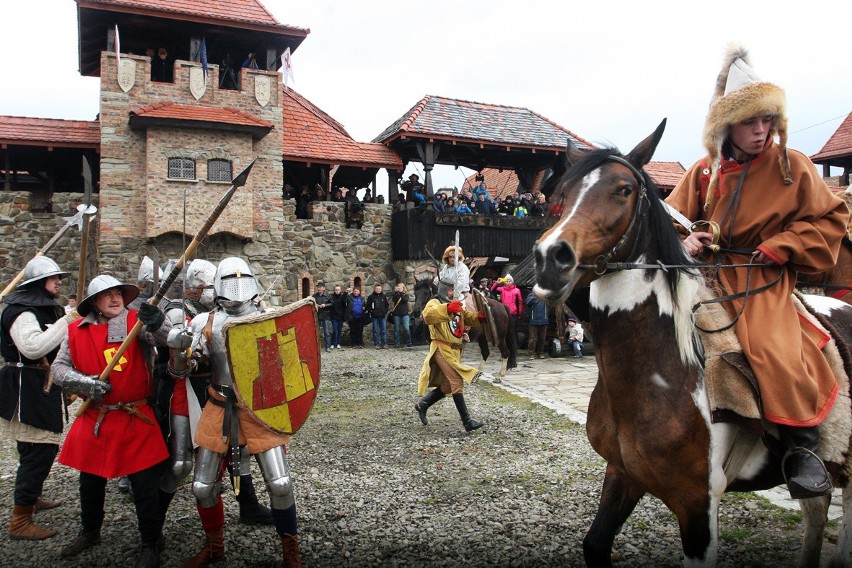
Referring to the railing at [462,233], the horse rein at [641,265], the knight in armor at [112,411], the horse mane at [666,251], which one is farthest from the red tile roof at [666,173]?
the knight in armor at [112,411]

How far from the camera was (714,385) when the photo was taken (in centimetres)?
281

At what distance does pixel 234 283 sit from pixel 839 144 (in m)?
28.6

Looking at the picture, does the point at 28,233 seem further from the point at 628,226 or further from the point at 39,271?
the point at 628,226

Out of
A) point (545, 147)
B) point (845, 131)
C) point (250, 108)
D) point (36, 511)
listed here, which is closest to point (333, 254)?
point (250, 108)

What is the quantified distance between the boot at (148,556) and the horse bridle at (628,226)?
127 inches

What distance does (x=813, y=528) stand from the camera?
354 centimetres

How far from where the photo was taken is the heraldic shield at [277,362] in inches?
145

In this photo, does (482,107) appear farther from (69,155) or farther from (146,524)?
(146,524)

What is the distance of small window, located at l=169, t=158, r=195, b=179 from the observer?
1694cm

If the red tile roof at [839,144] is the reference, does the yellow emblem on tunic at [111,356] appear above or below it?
below

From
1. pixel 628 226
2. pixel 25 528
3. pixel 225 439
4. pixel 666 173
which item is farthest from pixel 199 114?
pixel 666 173

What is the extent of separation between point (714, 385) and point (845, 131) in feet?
95.2

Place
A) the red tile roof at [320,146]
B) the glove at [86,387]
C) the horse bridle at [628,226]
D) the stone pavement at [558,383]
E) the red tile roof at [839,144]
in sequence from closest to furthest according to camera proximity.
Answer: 1. the horse bridle at [628,226]
2. the glove at [86,387]
3. the stone pavement at [558,383]
4. the red tile roof at [320,146]
5. the red tile roof at [839,144]

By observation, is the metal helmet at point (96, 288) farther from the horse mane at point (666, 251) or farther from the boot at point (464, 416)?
the boot at point (464, 416)
